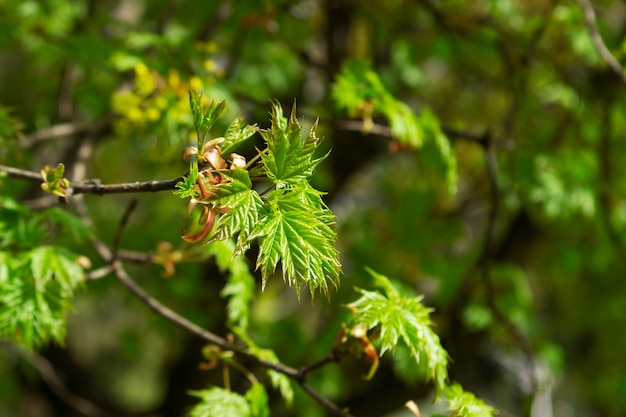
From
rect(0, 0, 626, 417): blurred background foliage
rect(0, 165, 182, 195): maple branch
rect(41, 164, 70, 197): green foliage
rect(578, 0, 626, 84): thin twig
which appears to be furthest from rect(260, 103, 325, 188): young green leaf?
rect(578, 0, 626, 84): thin twig

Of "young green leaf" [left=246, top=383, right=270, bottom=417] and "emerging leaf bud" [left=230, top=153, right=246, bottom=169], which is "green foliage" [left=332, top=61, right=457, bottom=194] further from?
"emerging leaf bud" [left=230, top=153, right=246, bottom=169]

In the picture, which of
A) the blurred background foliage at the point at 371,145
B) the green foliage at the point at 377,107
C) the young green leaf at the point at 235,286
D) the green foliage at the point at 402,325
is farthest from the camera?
the blurred background foliage at the point at 371,145

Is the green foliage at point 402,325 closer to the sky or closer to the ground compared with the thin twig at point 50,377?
closer to the sky

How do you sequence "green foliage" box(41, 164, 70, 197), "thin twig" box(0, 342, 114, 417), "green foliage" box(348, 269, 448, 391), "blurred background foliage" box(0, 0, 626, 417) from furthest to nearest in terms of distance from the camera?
"thin twig" box(0, 342, 114, 417)
"blurred background foliage" box(0, 0, 626, 417)
"green foliage" box(348, 269, 448, 391)
"green foliage" box(41, 164, 70, 197)

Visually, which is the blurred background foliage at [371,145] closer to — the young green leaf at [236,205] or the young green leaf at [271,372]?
the young green leaf at [271,372]

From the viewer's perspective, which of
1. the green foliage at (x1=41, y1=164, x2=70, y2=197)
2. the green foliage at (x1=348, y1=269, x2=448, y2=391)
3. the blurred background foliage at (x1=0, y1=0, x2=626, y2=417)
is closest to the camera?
the green foliage at (x1=41, y1=164, x2=70, y2=197)

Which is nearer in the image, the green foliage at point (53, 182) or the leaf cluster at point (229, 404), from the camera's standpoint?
the green foliage at point (53, 182)

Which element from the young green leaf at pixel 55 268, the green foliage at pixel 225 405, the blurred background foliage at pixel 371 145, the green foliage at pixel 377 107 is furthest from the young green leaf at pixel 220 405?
the green foliage at pixel 377 107

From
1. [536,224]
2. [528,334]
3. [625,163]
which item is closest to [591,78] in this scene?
[625,163]
